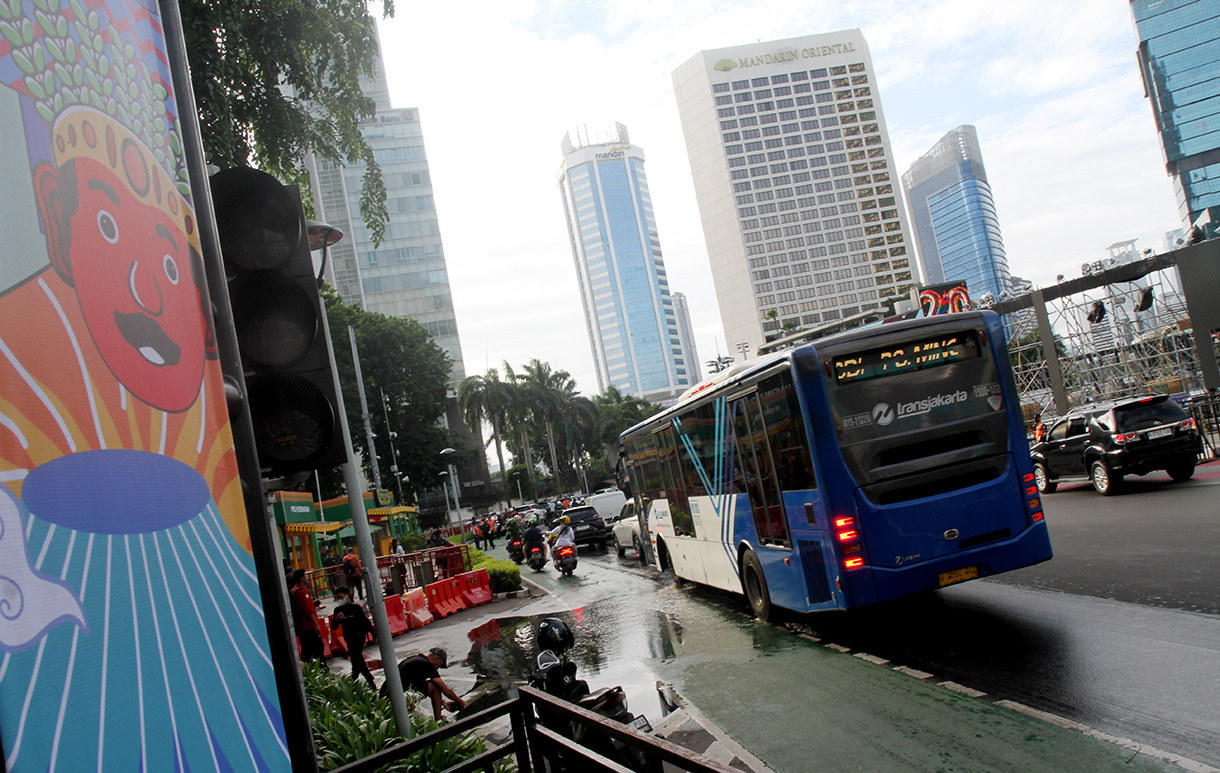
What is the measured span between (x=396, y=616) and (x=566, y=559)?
607 cm

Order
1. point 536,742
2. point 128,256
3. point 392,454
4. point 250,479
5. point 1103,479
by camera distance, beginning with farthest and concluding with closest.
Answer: point 392,454 → point 1103,479 → point 536,742 → point 250,479 → point 128,256

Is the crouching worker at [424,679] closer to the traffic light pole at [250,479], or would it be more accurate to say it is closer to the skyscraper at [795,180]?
the traffic light pole at [250,479]

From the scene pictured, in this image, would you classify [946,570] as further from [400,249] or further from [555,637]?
[400,249]

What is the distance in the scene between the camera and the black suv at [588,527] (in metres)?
28.4

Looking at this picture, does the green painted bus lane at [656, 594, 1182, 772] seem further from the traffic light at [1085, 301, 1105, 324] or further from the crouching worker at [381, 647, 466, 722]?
the traffic light at [1085, 301, 1105, 324]

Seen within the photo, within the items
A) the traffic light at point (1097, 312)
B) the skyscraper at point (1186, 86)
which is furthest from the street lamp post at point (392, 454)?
the skyscraper at point (1186, 86)

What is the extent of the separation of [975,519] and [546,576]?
16.2m

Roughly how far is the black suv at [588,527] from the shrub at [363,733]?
64.8 feet

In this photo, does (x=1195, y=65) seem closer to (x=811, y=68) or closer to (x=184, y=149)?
(x=811, y=68)

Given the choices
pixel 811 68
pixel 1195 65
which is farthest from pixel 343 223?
pixel 1195 65

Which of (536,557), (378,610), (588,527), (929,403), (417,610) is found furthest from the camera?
(588,527)

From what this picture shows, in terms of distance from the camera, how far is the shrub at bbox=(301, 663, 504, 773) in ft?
18.3

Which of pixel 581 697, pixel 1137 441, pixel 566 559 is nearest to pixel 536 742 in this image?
pixel 581 697

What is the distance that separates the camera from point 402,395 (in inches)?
2211
